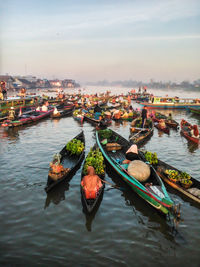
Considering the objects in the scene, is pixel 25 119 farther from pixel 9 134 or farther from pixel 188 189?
pixel 188 189

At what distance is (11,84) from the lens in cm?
12500

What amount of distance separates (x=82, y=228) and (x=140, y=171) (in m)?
4.67

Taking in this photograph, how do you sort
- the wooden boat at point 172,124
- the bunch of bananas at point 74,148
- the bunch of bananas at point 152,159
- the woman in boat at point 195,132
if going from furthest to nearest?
the wooden boat at point 172,124, the woman in boat at point 195,132, the bunch of bananas at point 74,148, the bunch of bananas at point 152,159

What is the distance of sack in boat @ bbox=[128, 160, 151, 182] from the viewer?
39.9 ft

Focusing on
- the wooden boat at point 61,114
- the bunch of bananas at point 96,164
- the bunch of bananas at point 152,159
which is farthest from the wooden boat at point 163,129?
the wooden boat at point 61,114

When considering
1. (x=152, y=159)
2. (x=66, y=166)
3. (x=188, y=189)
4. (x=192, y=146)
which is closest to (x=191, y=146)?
(x=192, y=146)

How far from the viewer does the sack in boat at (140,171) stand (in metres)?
12.1

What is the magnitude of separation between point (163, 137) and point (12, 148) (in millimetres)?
17540

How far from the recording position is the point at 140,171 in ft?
40.1

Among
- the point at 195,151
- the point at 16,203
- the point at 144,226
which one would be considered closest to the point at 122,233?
the point at 144,226

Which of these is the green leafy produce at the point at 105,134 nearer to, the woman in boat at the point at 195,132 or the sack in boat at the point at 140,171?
the sack in boat at the point at 140,171

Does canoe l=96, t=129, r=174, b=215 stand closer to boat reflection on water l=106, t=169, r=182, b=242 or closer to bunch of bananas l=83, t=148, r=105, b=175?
boat reflection on water l=106, t=169, r=182, b=242

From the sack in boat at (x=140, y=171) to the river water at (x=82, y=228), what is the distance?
1.16m

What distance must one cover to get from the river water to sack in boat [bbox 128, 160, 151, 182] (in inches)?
45.8
